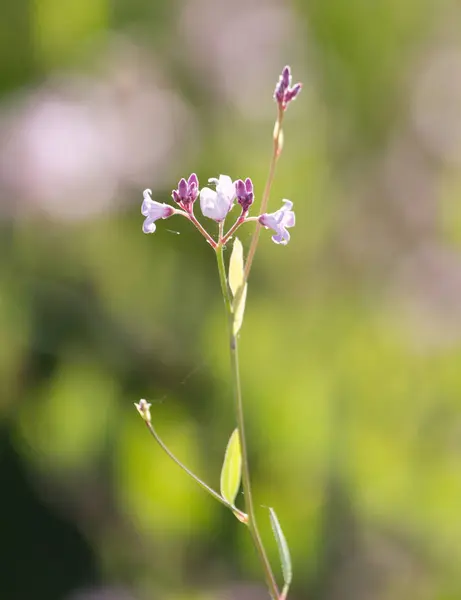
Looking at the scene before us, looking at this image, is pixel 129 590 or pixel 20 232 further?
pixel 20 232

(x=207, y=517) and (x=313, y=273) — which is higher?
(x=313, y=273)

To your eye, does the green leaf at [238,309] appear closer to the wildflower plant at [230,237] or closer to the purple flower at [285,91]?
the wildflower plant at [230,237]

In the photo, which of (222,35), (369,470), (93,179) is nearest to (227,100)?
(222,35)

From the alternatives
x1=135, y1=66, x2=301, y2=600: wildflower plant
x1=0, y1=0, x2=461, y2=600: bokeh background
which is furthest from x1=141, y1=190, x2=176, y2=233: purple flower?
x1=0, y1=0, x2=461, y2=600: bokeh background

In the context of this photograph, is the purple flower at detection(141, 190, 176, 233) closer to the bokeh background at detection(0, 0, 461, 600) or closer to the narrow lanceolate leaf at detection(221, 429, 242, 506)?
the narrow lanceolate leaf at detection(221, 429, 242, 506)

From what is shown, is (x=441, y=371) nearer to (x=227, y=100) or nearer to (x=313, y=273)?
(x=313, y=273)

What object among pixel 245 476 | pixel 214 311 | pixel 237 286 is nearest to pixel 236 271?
pixel 237 286

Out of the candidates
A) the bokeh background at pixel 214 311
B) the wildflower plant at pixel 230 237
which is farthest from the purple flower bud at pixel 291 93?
the bokeh background at pixel 214 311
